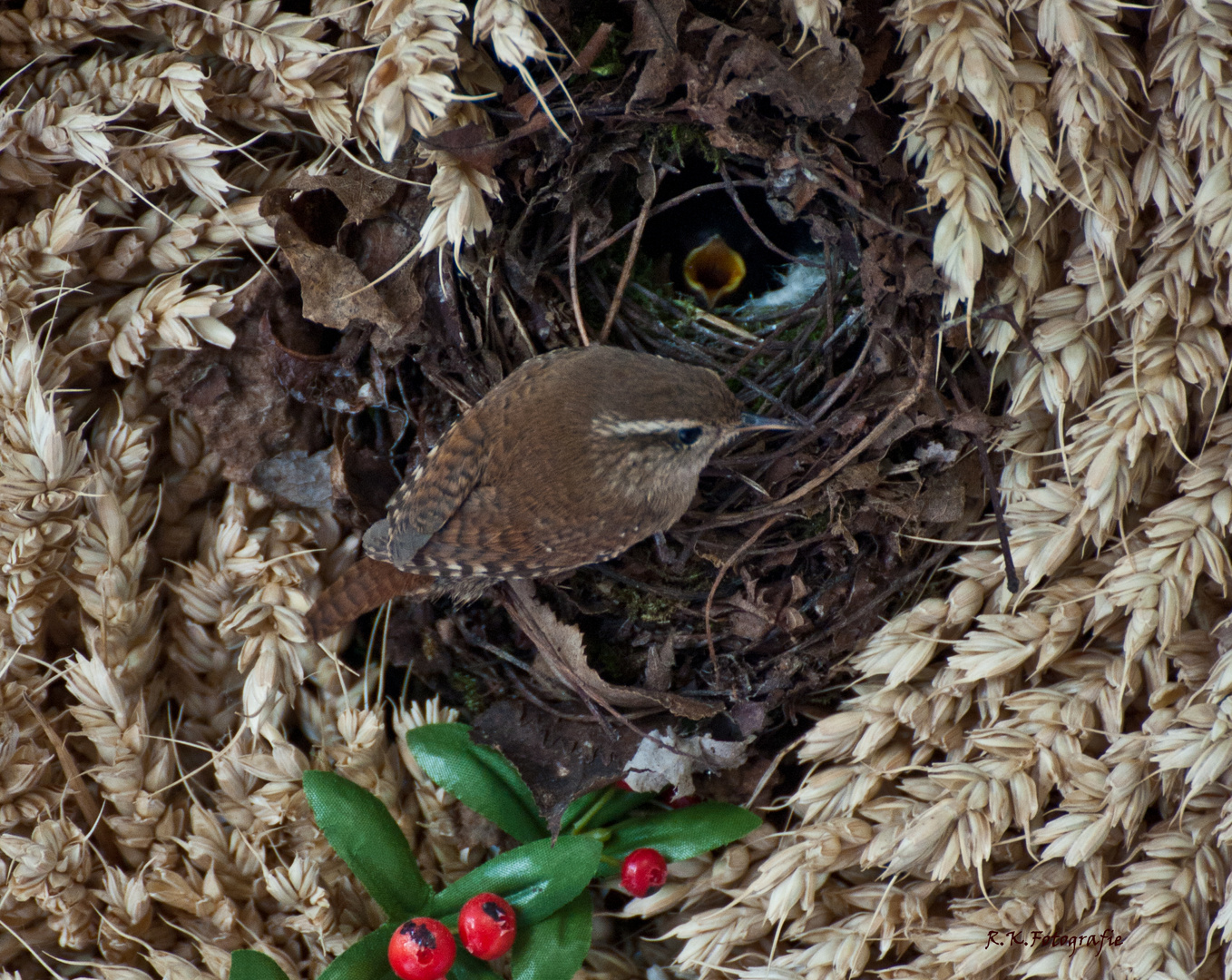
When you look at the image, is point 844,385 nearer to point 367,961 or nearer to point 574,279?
point 574,279

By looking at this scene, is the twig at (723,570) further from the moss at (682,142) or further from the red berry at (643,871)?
the moss at (682,142)

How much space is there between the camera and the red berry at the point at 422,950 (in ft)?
5.65

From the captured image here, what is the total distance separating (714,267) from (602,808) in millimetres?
1457

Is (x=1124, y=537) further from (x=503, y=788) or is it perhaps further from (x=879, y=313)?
(x=503, y=788)

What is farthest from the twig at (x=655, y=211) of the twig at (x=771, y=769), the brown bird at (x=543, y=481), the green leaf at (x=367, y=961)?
the green leaf at (x=367, y=961)

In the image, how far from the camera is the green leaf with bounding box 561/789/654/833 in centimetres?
203

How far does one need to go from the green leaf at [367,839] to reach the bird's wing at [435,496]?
19.6 inches

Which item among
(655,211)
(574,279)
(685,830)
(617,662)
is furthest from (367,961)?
(655,211)

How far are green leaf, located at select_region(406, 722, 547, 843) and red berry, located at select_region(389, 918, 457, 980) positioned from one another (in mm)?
260

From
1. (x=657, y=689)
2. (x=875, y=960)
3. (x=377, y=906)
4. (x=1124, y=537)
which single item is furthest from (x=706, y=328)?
→ (x=377, y=906)

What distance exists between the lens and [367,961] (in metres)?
1.78

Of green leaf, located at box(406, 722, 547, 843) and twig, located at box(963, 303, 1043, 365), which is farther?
green leaf, located at box(406, 722, 547, 843)
